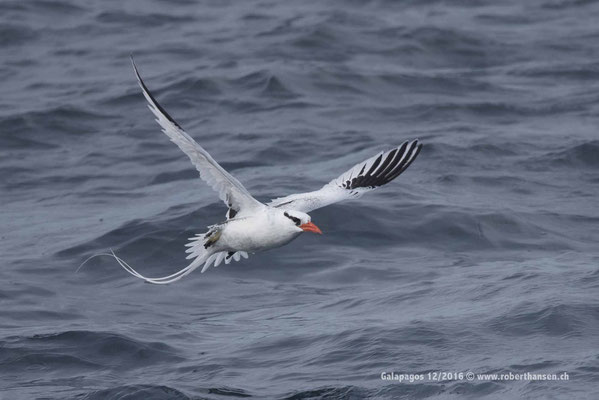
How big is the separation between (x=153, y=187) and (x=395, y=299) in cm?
529

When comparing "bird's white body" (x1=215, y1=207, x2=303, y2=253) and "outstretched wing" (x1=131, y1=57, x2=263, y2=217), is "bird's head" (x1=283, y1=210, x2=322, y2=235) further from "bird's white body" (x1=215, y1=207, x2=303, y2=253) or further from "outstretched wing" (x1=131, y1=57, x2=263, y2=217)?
"outstretched wing" (x1=131, y1=57, x2=263, y2=217)

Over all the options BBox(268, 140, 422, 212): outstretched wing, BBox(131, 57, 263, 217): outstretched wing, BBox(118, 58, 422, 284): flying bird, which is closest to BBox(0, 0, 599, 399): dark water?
BBox(118, 58, 422, 284): flying bird

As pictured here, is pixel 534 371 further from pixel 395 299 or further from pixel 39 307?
pixel 39 307

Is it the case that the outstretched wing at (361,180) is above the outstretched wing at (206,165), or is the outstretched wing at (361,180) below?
below

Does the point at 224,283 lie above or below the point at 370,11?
below

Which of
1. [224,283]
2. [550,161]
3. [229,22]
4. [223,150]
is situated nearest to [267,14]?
[229,22]

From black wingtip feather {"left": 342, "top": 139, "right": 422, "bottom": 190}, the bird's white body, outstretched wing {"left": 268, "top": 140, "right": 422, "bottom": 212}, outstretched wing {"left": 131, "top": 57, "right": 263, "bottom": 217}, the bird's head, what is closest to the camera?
outstretched wing {"left": 131, "top": 57, "right": 263, "bottom": 217}

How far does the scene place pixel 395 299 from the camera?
43.0ft

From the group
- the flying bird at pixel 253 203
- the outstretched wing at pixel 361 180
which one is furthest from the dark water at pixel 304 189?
the outstretched wing at pixel 361 180

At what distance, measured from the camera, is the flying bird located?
33.5 ft

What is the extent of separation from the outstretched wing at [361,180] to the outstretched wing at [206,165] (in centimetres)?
59

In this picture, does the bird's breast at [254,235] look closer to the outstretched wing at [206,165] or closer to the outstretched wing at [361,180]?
the outstretched wing at [206,165]

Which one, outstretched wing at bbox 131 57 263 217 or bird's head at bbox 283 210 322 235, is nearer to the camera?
outstretched wing at bbox 131 57 263 217

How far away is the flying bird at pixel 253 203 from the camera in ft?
33.5
